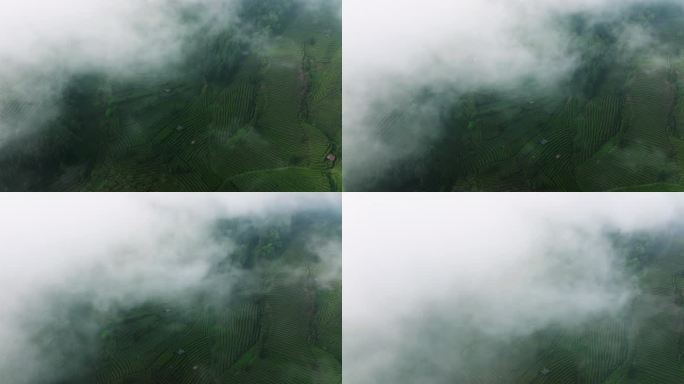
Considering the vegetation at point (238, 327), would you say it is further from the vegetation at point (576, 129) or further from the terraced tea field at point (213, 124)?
the vegetation at point (576, 129)

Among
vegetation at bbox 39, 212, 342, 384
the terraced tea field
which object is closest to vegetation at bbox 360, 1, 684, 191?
the terraced tea field

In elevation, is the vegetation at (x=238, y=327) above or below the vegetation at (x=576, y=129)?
below

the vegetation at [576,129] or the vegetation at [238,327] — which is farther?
the vegetation at [576,129]

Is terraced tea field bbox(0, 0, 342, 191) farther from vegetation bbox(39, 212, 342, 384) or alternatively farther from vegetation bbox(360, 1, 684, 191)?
vegetation bbox(360, 1, 684, 191)

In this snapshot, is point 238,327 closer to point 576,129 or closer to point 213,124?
point 213,124

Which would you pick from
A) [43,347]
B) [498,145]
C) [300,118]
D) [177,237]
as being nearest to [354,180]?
[300,118]

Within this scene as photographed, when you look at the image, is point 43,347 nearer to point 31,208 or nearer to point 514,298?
point 31,208

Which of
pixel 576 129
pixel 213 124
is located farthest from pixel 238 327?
pixel 576 129

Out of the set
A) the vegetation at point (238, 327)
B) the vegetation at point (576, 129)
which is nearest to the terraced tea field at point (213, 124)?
the vegetation at point (238, 327)
